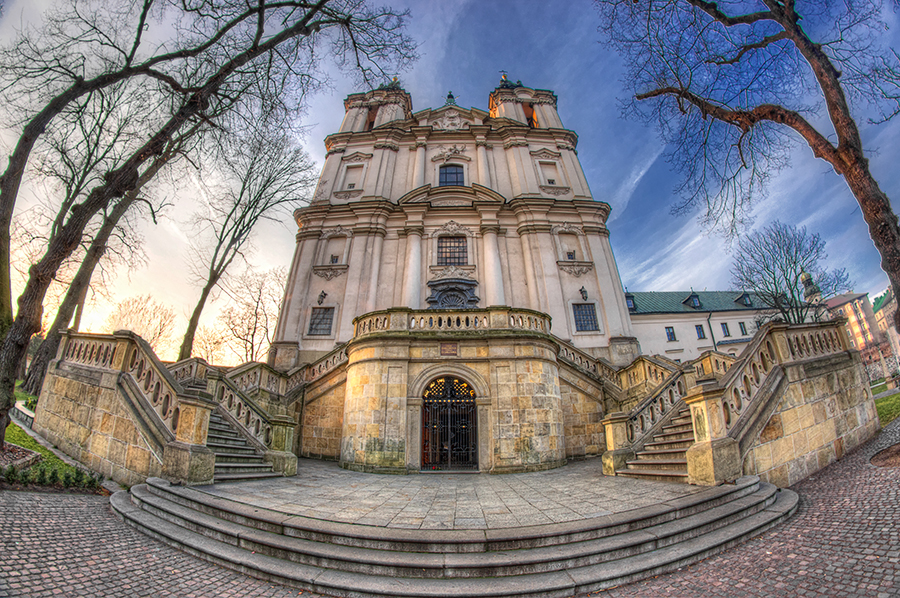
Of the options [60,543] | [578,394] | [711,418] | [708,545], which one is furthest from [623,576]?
[578,394]

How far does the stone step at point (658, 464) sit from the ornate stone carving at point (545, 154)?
22.9 m

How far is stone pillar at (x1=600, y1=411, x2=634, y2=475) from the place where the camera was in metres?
8.05

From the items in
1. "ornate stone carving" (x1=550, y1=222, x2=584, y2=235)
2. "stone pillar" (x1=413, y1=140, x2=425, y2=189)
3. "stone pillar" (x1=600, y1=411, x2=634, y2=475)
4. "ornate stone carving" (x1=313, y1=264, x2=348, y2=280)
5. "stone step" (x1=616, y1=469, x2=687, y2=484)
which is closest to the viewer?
"stone step" (x1=616, y1=469, x2=687, y2=484)

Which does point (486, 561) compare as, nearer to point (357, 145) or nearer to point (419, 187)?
point (419, 187)

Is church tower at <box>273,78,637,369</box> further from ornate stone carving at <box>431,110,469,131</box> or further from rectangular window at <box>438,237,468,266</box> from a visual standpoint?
ornate stone carving at <box>431,110,469,131</box>

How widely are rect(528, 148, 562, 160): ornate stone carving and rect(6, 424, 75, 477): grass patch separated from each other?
26999mm

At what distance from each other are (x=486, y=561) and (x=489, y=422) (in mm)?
6270

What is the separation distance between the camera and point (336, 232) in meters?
22.1

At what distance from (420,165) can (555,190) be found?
941 cm

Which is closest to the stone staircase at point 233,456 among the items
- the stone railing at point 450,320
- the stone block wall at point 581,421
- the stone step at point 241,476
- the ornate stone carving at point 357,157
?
the stone step at point 241,476

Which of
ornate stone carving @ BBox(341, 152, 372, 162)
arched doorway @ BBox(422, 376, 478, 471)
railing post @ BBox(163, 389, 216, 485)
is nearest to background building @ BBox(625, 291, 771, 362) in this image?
ornate stone carving @ BBox(341, 152, 372, 162)

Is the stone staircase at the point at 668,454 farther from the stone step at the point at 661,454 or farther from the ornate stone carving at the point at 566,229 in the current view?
the ornate stone carving at the point at 566,229

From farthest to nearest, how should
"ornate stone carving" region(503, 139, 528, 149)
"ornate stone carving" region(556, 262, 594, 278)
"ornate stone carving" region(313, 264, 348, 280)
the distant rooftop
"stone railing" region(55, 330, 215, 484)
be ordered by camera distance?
the distant rooftop < "ornate stone carving" region(503, 139, 528, 149) < "ornate stone carving" region(556, 262, 594, 278) < "ornate stone carving" region(313, 264, 348, 280) < "stone railing" region(55, 330, 215, 484)

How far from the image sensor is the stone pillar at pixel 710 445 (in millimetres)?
5766
